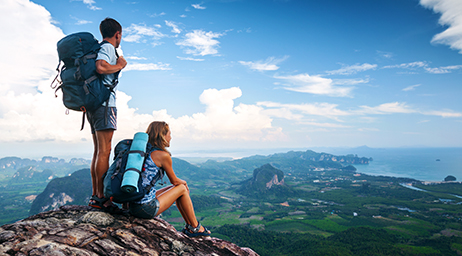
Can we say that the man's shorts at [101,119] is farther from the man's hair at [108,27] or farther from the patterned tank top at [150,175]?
the man's hair at [108,27]

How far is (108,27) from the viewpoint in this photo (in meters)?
4.85

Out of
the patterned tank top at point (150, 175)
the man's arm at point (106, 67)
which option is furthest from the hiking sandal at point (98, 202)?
the man's arm at point (106, 67)

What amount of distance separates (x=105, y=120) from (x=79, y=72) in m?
1.03

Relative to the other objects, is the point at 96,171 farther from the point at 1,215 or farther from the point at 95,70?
the point at 1,215

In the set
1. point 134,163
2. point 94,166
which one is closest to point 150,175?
point 134,163

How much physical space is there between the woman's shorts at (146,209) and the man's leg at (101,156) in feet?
3.04

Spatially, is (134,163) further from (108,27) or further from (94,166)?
(108,27)

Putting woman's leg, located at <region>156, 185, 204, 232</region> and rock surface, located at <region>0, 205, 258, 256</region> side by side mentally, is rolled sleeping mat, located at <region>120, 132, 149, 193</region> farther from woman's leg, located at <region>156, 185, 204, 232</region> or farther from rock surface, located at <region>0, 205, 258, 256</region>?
rock surface, located at <region>0, 205, 258, 256</region>

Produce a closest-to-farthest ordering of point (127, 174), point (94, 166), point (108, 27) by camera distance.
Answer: point (127, 174), point (108, 27), point (94, 166)

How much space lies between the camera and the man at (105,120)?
15.4 ft

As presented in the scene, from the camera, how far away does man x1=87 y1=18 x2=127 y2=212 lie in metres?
4.70

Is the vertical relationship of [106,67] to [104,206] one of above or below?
above

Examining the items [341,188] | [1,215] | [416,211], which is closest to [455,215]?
[416,211]

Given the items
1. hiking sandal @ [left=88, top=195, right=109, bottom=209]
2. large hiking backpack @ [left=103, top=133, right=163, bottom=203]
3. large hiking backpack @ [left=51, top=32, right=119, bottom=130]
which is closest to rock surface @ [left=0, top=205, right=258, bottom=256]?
hiking sandal @ [left=88, top=195, right=109, bottom=209]
